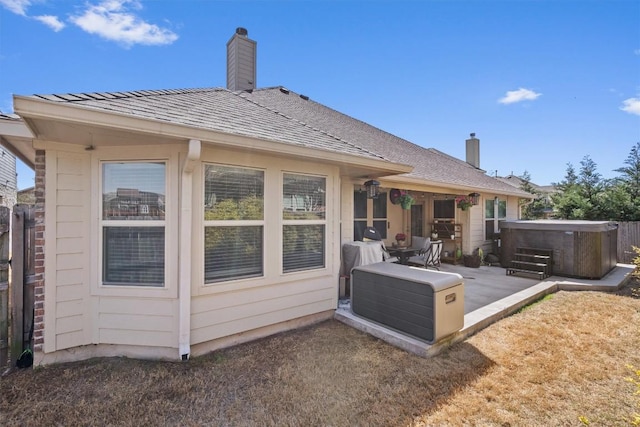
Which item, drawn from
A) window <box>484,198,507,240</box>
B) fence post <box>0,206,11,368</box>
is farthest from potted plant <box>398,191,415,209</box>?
fence post <box>0,206,11,368</box>

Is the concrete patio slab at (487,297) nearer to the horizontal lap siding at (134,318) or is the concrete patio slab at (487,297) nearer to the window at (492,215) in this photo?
the window at (492,215)

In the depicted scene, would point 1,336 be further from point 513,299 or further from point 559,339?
point 513,299

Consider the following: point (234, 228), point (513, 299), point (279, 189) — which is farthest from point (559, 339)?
point (234, 228)

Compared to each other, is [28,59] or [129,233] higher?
[28,59]

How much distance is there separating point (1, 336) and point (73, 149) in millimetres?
2347

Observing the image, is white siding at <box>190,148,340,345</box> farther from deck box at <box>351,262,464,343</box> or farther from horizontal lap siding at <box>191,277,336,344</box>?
deck box at <box>351,262,464,343</box>

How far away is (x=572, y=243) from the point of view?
25.2 feet

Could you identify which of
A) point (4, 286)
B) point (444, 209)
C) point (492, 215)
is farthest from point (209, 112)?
point (492, 215)

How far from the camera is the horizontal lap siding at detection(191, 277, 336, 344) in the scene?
3732 mm

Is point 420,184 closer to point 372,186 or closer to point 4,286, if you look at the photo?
point 372,186

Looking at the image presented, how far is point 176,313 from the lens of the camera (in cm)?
359

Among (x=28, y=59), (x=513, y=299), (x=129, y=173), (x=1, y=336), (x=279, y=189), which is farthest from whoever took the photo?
(x=28, y=59)

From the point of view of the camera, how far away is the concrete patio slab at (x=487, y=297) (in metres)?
4.05

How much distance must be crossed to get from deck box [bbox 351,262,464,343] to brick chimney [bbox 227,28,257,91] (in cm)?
646
